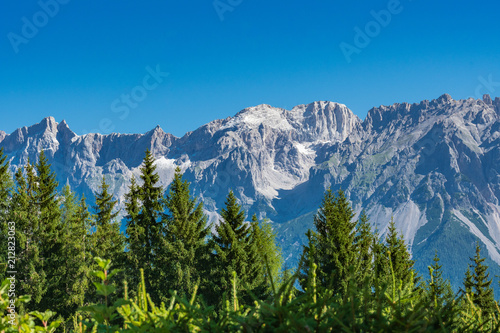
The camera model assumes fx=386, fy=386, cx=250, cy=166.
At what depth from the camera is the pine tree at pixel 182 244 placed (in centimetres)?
3466

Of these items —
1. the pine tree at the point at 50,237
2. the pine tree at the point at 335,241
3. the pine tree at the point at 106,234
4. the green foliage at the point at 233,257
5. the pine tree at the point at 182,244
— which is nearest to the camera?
the pine tree at the point at 335,241

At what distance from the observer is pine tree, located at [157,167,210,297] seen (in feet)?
114

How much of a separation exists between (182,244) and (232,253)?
4889 millimetres

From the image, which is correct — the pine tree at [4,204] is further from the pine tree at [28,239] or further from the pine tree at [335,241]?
the pine tree at [335,241]

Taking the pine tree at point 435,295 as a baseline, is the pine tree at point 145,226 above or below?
above

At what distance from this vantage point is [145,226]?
3772cm

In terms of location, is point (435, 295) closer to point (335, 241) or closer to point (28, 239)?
point (335, 241)

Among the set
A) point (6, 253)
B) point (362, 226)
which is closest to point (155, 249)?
point (6, 253)

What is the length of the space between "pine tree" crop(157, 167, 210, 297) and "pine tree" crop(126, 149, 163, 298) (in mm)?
931

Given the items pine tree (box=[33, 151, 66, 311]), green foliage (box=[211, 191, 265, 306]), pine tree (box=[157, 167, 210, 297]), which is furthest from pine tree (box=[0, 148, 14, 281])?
green foliage (box=[211, 191, 265, 306])

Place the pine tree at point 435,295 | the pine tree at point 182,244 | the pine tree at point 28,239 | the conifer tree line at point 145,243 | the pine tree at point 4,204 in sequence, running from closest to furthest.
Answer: the pine tree at point 435,295
the pine tree at point 28,239
the pine tree at point 4,204
the conifer tree line at point 145,243
the pine tree at point 182,244

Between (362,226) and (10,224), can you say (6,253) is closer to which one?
(10,224)

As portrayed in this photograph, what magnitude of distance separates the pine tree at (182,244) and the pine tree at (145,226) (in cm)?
93

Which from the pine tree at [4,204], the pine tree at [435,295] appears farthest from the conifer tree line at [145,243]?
the pine tree at [435,295]
